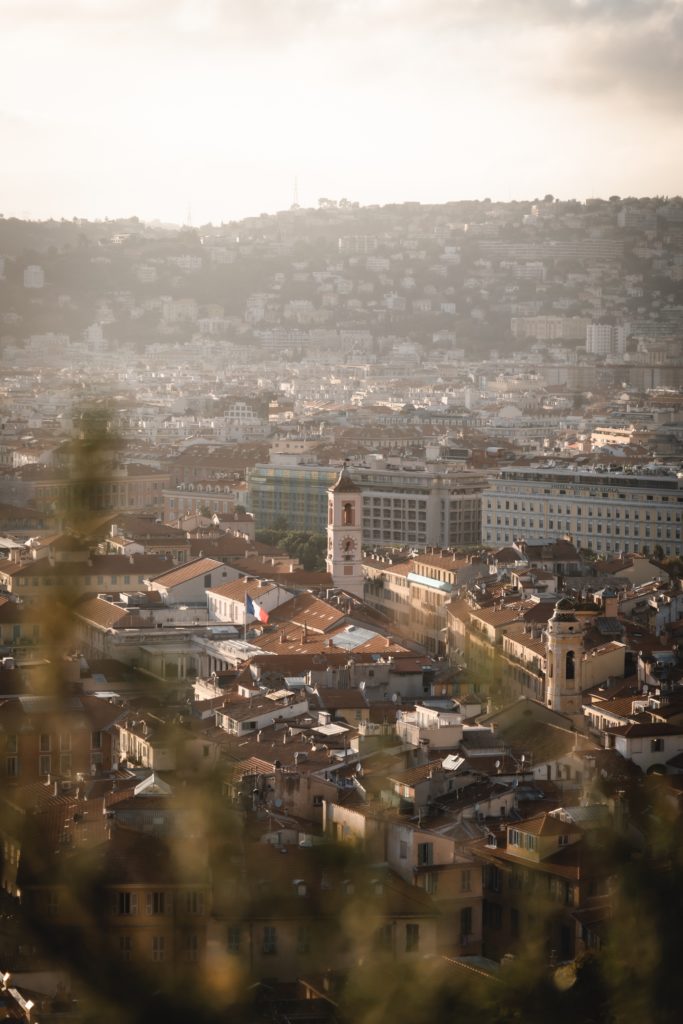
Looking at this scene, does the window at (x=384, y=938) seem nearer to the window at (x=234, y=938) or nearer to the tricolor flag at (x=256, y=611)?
the window at (x=234, y=938)

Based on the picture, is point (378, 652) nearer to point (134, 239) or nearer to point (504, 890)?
point (504, 890)

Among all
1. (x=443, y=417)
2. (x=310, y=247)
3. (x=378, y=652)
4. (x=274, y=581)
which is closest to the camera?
(x=378, y=652)

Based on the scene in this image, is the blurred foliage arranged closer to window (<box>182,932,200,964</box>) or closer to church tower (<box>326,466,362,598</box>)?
church tower (<box>326,466,362,598</box>)

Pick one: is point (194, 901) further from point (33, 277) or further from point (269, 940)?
point (33, 277)

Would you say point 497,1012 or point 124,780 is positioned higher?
point 497,1012

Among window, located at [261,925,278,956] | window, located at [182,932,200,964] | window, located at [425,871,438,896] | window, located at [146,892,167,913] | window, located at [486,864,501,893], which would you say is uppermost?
window, located at [146,892,167,913]

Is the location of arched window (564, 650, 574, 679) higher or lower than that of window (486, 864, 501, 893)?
lower

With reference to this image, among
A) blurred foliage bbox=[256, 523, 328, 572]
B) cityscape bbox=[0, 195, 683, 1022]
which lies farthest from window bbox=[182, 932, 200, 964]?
blurred foliage bbox=[256, 523, 328, 572]

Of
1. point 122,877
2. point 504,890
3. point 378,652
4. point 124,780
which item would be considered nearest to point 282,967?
point 122,877
